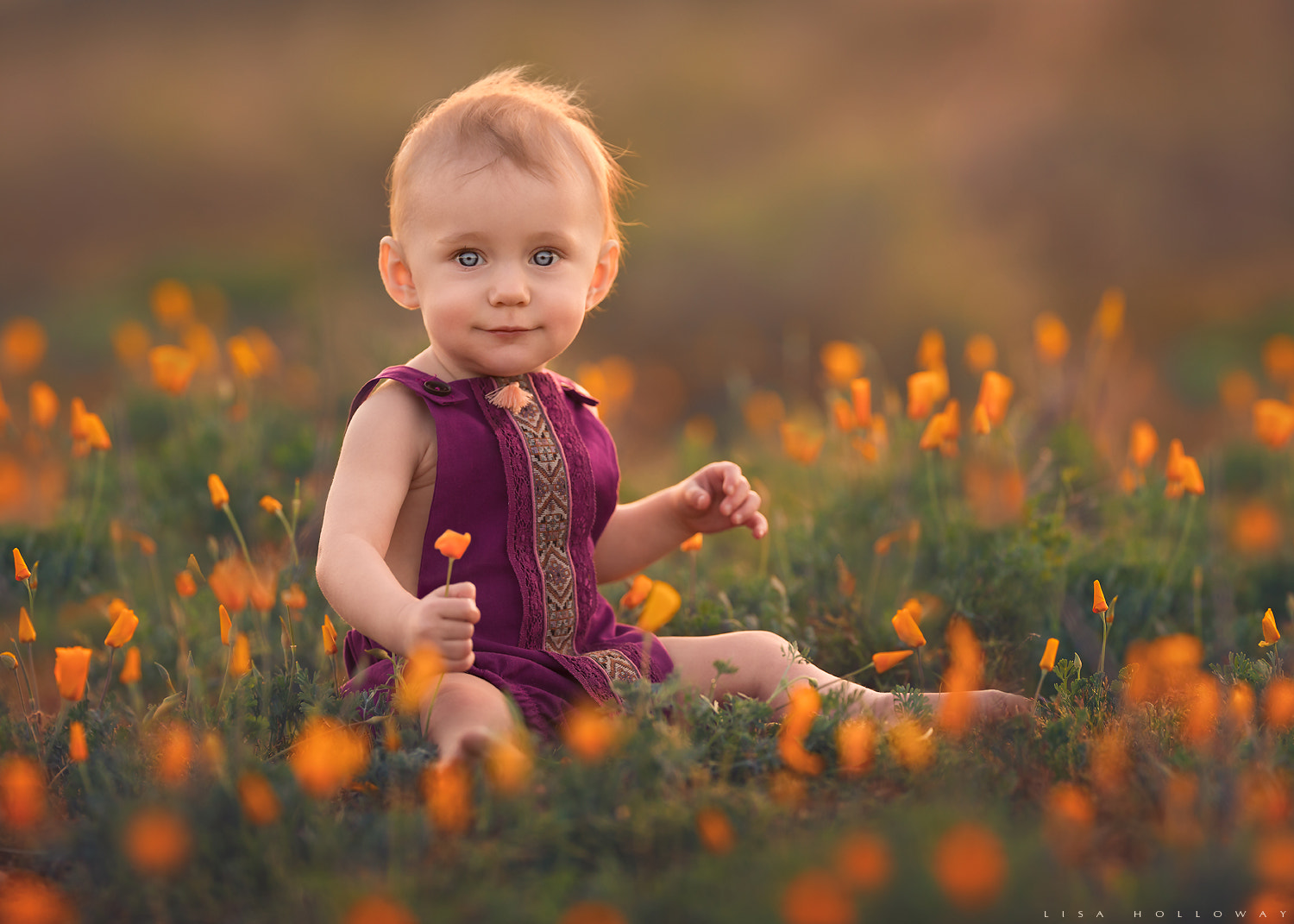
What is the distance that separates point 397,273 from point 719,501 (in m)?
0.83

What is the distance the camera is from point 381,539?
222 cm

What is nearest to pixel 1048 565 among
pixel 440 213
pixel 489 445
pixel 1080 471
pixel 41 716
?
pixel 1080 471

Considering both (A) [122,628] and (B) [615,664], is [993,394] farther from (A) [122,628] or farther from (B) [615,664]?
(A) [122,628]

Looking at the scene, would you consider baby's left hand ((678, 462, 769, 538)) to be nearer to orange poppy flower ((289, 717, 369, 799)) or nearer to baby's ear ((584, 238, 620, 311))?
baby's ear ((584, 238, 620, 311))

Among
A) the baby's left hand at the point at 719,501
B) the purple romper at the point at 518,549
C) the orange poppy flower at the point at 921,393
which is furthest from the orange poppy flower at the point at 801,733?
the orange poppy flower at the point at 921,393

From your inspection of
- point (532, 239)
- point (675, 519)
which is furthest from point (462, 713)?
point (532, 239)

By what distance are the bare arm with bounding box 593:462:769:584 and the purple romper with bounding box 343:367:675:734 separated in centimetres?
22

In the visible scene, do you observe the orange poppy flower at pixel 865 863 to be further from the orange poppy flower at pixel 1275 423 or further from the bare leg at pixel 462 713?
the orange poppy flower at pixel 1275 423

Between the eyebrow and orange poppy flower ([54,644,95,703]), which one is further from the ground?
the eyebrow

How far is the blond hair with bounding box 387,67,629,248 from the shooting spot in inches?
91.4

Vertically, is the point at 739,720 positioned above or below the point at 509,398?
below

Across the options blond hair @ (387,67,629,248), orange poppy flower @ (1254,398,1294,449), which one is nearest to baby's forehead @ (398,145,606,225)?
blond hair @ (387,67,629,248)

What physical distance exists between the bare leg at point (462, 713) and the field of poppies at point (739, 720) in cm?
4

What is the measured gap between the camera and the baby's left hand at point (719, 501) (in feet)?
8.28
